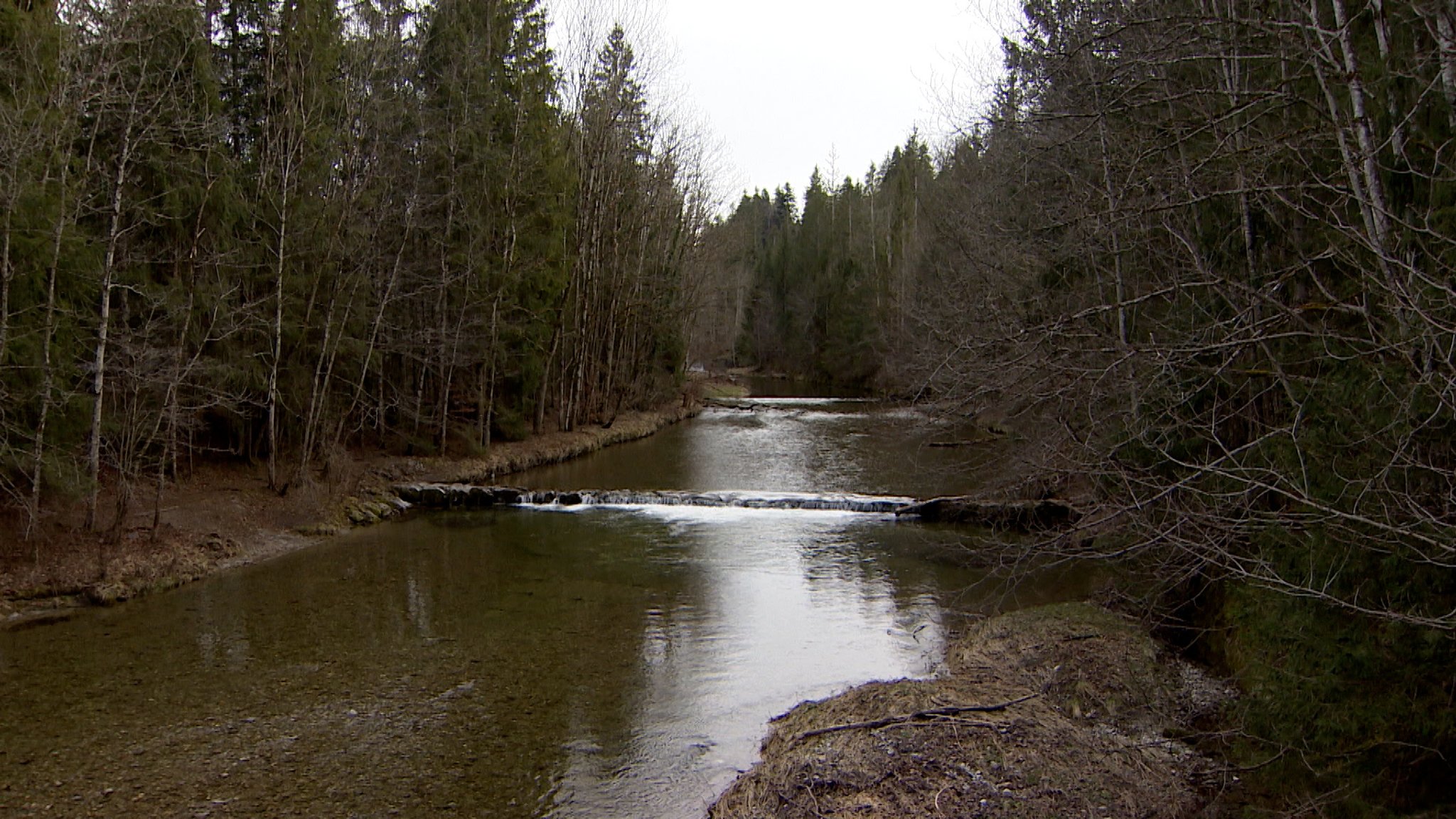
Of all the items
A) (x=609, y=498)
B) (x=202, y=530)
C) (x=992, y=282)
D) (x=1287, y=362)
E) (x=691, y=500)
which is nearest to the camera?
(x=1287, y=362)

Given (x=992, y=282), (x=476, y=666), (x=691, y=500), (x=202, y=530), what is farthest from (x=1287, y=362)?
(x=691, y=500)

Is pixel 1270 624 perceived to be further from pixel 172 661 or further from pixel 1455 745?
pixel 172 661

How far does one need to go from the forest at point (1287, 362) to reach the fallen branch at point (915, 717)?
1.43 metres

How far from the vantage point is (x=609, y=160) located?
30.1m

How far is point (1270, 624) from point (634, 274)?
92.7 ft

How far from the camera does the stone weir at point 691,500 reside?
59.2 ft

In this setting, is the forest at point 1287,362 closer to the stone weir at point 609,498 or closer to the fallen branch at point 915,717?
the fallen branch at point 915,717

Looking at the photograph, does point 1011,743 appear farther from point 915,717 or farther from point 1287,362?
point 1287,362

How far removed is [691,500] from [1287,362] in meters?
15.0

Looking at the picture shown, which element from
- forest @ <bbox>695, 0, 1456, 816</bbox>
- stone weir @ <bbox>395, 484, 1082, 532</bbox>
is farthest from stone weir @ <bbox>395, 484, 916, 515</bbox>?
forest @ <bbox>695, 0, 1456, 816</bbox>

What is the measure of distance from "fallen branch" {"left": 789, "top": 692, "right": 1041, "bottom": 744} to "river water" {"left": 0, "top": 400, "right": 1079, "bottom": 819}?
85 centimetres

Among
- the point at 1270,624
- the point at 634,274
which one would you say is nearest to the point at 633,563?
the point at 1270,624

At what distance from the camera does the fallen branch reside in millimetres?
6648

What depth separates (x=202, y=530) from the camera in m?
14.5
